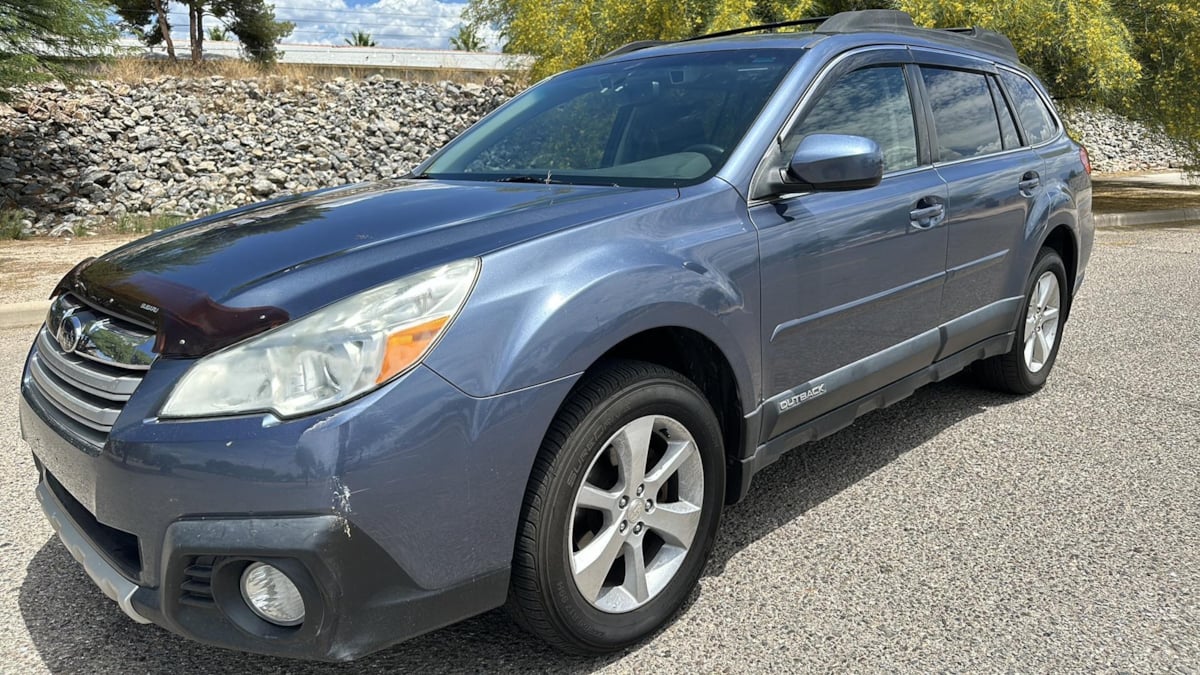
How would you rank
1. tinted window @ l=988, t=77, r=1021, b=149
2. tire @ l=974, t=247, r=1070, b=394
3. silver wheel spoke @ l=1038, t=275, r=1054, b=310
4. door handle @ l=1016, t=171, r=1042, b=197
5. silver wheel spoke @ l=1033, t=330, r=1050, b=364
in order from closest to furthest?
door handle @ l=1016, t=171, r=1042, b=197
tinted window @ l=988, t=77, r=1021, b=149
tire @ l=974, t=247, r=1070, b=394
silver wheel spoke @ l=1038, t=275, r=1054, b=310
silver wheel spoke @ l=1033, t=330, r=1050, b=364

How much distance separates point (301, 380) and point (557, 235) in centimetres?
77

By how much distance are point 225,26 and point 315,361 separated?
3928cm

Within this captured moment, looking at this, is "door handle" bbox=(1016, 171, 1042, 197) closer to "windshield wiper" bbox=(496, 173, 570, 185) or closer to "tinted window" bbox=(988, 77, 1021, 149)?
"tinted window" bbox=(988, 77, 1021, 149)

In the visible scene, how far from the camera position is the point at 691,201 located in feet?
9.25

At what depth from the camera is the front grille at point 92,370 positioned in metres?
2.24

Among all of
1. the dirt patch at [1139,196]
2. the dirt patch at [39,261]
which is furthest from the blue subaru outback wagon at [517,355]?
the dirt patch at [1139,196]

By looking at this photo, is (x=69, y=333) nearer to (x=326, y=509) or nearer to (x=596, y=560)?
(x=326, y=509)

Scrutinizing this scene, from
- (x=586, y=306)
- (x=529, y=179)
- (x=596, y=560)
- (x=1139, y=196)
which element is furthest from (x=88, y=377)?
(x=1139, y=196)

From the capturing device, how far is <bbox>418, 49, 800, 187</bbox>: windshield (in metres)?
3.17

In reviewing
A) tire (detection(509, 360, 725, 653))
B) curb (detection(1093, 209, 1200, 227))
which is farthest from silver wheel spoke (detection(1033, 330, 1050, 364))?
curb (detection(1093, 209, 1200, 227))

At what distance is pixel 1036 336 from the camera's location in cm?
494

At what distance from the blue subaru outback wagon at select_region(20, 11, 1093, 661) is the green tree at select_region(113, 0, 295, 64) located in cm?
3596

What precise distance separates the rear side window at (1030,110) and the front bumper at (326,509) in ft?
11.5

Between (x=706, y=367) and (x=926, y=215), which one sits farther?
(x=926, y=215)
